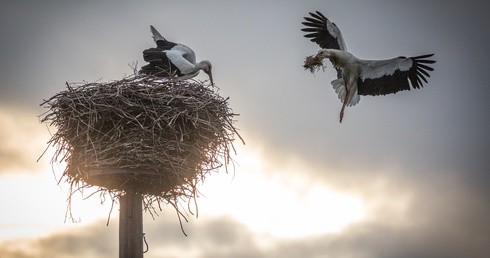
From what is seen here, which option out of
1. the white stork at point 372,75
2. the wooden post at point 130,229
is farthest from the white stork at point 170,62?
the wooden post at point 130,229

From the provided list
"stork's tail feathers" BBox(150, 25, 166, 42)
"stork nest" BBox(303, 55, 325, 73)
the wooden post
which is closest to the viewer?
the wooden post

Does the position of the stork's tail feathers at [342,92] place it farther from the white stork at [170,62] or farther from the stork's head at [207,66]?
the white stork at [170,62]

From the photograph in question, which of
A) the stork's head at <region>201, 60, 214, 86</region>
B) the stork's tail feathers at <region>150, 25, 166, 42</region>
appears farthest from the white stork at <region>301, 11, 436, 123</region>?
the stork's tail feathers at <region>150, 25, 166, 42</region>

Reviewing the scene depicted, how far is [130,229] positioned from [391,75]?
13.2 feet

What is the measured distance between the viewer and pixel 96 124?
231 inches

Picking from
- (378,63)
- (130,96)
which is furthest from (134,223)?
(378,63)

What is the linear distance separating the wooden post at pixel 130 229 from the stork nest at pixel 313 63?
8.82 ft

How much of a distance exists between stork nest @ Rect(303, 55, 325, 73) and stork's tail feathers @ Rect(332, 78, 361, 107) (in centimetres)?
86

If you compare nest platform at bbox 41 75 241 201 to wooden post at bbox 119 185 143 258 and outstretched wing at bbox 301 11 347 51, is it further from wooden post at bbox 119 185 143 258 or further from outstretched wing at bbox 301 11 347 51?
outstretched wing at bbox 301 11 347 51

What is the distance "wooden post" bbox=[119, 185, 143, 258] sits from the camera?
5203 millimetres

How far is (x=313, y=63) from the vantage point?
7.50 m

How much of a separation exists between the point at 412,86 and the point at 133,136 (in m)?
3.79

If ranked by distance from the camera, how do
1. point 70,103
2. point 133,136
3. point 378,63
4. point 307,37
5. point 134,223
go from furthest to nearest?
point 307,37
point 378,63
point 70,103
point 133,136
point 134,223

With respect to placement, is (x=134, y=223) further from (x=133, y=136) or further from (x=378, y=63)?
(x=378, y=63)
